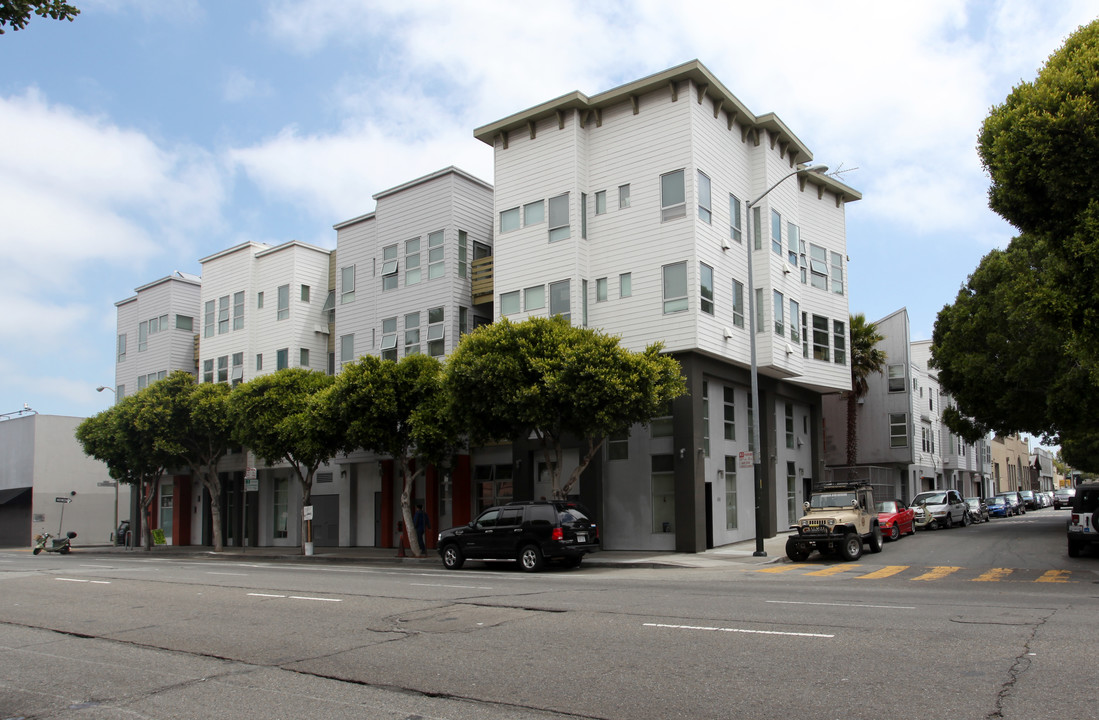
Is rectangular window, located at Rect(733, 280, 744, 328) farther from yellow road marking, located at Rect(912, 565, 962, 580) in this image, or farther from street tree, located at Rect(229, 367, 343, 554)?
street tree, located at Rect(229, 367, 343, 554)

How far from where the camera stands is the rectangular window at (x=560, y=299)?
92.0ft

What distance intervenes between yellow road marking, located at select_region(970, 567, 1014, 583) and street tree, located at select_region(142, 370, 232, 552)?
94.1ft

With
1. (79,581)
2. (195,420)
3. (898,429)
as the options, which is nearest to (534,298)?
(79,581)

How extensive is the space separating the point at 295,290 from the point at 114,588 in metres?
23.8

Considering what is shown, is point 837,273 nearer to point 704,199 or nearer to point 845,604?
point 704,199

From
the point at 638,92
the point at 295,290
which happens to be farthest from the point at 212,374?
the point at 638,92

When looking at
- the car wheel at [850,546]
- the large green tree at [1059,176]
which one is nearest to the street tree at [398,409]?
→ the car wheel at [850,546]

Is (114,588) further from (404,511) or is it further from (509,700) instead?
(509,700)

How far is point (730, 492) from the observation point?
29016 millimetres

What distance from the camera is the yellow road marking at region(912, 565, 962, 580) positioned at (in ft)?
57.6

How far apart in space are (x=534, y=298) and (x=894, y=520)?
48.0 feet

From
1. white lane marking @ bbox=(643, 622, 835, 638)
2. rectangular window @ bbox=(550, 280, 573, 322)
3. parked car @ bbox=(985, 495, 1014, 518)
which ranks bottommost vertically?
parked car @ bbox=(985, 495, 1014, 518)

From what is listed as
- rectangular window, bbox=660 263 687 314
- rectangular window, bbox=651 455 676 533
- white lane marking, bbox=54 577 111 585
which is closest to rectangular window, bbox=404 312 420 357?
rectangular window, bbox=660 263 687 314

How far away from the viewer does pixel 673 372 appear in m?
Answer: 23.6
